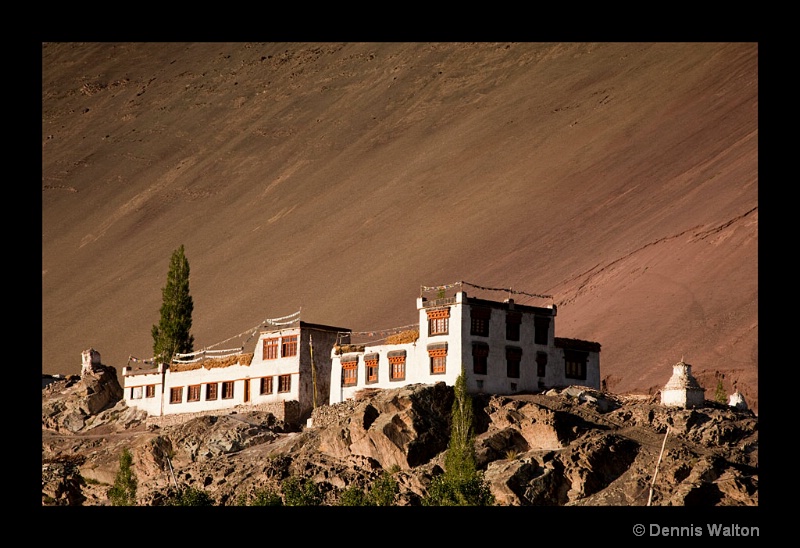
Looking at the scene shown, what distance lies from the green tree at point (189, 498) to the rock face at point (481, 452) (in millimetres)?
492

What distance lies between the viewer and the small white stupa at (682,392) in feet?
186

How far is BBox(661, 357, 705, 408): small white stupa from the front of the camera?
56750mm

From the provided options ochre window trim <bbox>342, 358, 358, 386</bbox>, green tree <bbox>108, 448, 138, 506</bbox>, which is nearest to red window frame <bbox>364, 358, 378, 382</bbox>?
ochre window trim <bbox>342, 358, 358, 386</bbox>

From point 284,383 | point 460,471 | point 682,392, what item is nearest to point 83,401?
point 284,383

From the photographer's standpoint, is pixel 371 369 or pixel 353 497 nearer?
pixel 353 497

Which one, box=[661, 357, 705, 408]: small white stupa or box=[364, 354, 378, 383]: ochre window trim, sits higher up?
box=[364, 354, 378, 383]: ochre window trim

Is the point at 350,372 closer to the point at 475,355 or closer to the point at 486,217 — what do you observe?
the point at 475,355

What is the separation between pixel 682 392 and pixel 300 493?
1683cm

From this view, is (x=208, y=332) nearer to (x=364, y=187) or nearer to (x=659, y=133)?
(x=364, y=187)

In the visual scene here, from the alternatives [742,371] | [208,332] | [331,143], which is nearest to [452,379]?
[742,371]

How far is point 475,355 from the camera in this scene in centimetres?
5916

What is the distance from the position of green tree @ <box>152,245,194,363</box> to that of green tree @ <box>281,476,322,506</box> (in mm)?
25461

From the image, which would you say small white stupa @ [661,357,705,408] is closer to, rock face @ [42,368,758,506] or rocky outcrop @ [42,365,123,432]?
rock face @ [42,368,758,506]

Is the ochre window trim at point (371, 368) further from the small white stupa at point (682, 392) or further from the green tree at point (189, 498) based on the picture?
the small white stupa at point (682, 392)
